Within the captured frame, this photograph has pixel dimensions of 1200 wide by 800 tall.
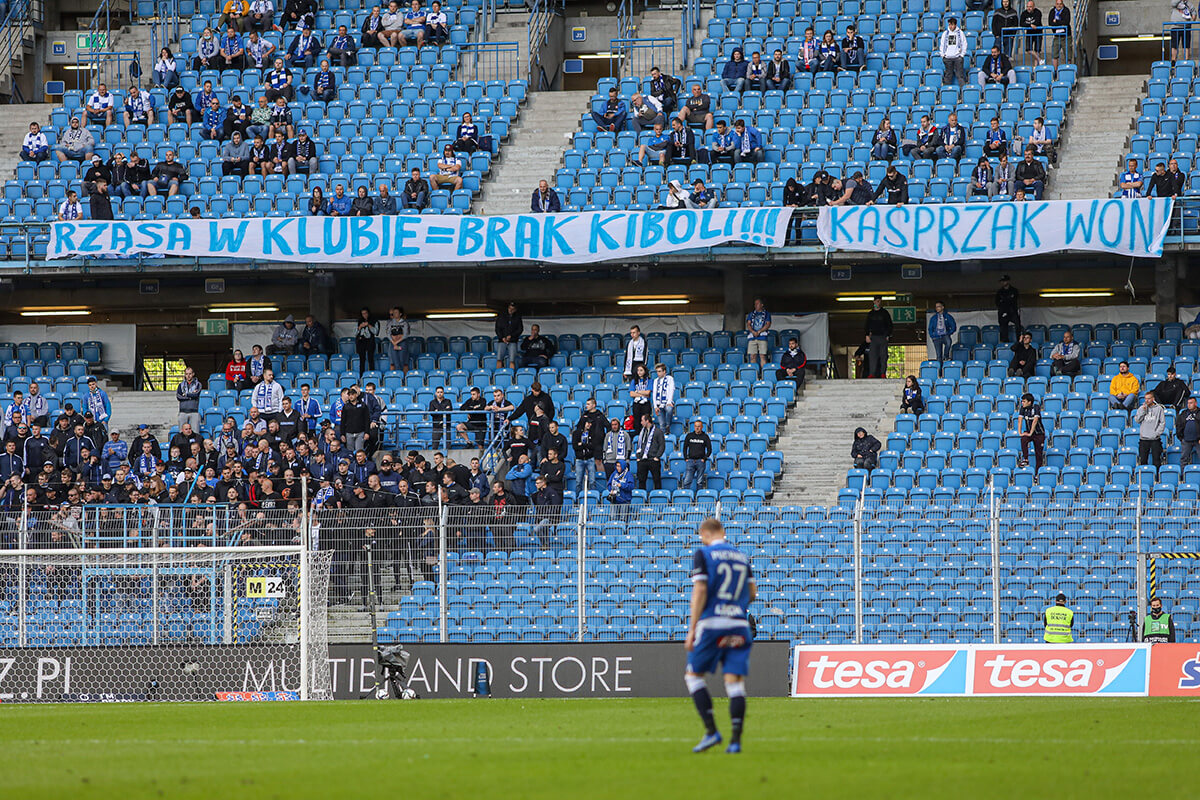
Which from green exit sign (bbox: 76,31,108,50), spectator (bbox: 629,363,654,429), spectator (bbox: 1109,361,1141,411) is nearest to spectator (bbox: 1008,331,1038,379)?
spectator (bbox: 1109,361,1141,411)

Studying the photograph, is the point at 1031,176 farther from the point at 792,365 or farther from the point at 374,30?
the point at 374,30

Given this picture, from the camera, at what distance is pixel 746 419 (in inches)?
1114

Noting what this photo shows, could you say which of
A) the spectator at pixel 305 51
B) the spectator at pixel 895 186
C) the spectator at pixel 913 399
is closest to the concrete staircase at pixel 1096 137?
the spectator at pixel 895 186

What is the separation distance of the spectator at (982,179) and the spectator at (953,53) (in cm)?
355

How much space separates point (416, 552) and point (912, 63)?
16.7 metres

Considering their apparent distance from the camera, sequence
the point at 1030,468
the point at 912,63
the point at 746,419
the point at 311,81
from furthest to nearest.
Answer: the point at 311,81 → the point at 912,63 → the point at 746,419 → the point at 1030,468

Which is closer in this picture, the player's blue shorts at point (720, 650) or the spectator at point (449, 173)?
the player's blue shorts at point (720, 650)

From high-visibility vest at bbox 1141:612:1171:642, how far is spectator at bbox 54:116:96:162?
22845mm

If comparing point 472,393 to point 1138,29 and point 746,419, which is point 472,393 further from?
point 1138,29

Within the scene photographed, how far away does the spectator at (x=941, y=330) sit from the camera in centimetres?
3044

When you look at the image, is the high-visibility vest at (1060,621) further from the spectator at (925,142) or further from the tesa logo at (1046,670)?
the spectator at (925,142)

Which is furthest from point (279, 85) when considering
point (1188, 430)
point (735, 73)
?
point (1188, 430)

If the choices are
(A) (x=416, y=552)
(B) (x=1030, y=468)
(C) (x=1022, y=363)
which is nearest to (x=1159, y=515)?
(B) (x=1030, y=468)

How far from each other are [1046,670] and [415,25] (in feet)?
71.4
